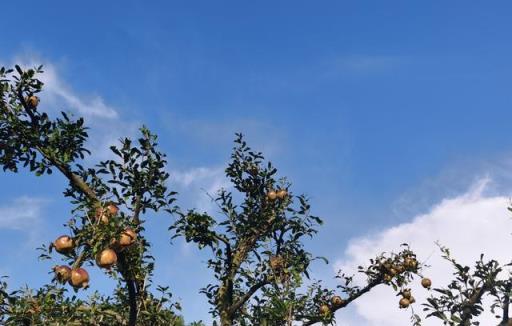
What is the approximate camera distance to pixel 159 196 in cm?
957

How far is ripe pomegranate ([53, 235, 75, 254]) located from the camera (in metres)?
7.33

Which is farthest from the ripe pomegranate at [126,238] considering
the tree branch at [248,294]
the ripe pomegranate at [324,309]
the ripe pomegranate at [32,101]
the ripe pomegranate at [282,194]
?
the ripe pomegranate at [324,309]

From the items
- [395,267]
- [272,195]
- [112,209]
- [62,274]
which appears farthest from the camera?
[395,267]

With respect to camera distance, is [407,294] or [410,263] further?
[407,294]

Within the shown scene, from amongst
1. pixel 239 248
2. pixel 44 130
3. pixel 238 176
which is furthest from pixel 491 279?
pixel 44 130

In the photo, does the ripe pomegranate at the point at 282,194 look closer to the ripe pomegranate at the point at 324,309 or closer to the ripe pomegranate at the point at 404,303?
the ripe pomegranate at the point at 324,309

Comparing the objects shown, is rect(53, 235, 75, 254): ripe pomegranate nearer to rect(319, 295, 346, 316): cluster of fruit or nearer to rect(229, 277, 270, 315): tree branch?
rect(229, 277, 270, 315): tree branch

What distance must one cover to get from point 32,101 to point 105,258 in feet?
12.2

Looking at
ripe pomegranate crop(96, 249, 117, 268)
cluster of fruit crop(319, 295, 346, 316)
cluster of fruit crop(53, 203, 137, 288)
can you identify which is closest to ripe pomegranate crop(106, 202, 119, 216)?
cluster of fruit crop(53, 203, 137, 288)

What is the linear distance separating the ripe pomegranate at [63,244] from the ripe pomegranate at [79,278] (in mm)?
341

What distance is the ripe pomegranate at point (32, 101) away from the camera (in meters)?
9.12

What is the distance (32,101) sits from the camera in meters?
9.16

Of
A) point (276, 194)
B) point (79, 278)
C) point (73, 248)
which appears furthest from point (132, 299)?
point (276, 194)

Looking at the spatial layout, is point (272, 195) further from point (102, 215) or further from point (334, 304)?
point (102, 215)
